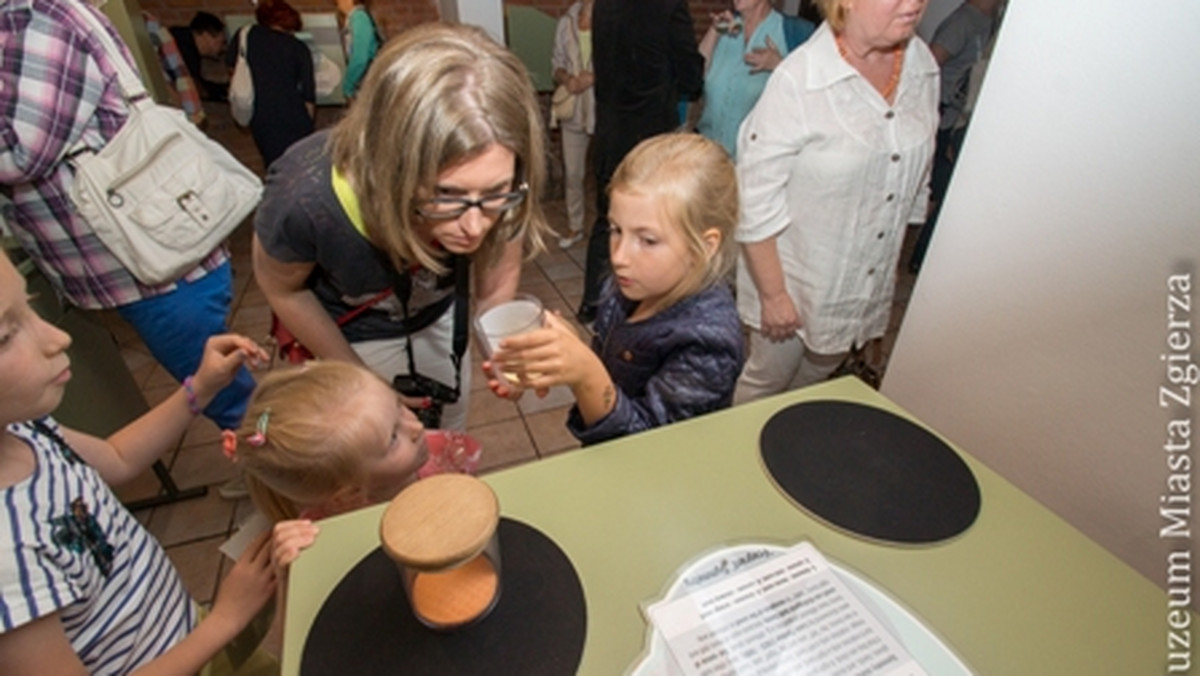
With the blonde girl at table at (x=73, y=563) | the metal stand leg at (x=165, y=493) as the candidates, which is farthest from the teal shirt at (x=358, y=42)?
the blonde girl at table at (x=73, y=563)

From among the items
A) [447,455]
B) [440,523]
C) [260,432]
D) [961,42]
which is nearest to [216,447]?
[447,455]

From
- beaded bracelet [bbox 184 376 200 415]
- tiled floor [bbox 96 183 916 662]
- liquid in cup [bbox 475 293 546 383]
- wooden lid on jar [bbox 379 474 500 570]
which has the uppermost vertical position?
wooden lid on jar [bbox 379 474 500 570]

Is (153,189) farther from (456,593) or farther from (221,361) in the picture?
(456,593)

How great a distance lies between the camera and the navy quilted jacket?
91 cm

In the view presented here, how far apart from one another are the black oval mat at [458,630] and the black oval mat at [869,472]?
0.99 ft

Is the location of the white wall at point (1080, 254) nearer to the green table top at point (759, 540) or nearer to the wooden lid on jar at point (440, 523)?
the green table top at point (759, 540)

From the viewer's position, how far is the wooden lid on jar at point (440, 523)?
0.46 m

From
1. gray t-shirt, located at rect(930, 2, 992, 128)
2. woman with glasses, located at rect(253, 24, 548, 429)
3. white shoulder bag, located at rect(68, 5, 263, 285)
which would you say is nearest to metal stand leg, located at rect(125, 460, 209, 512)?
white shoulder bag, located at rect(68, 5, 263, 285)

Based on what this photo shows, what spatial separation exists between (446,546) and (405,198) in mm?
647

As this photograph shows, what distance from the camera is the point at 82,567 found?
2.18 feet

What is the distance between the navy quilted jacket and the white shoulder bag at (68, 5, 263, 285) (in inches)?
41.8

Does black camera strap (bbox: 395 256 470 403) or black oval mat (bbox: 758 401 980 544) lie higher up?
black oval mat (bbox: 758 401 980 544)

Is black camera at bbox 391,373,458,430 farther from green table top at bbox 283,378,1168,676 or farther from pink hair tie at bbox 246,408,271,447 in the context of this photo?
green table top at bbox 283,378,1168,676

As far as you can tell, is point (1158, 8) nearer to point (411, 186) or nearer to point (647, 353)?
point (647, 353)
